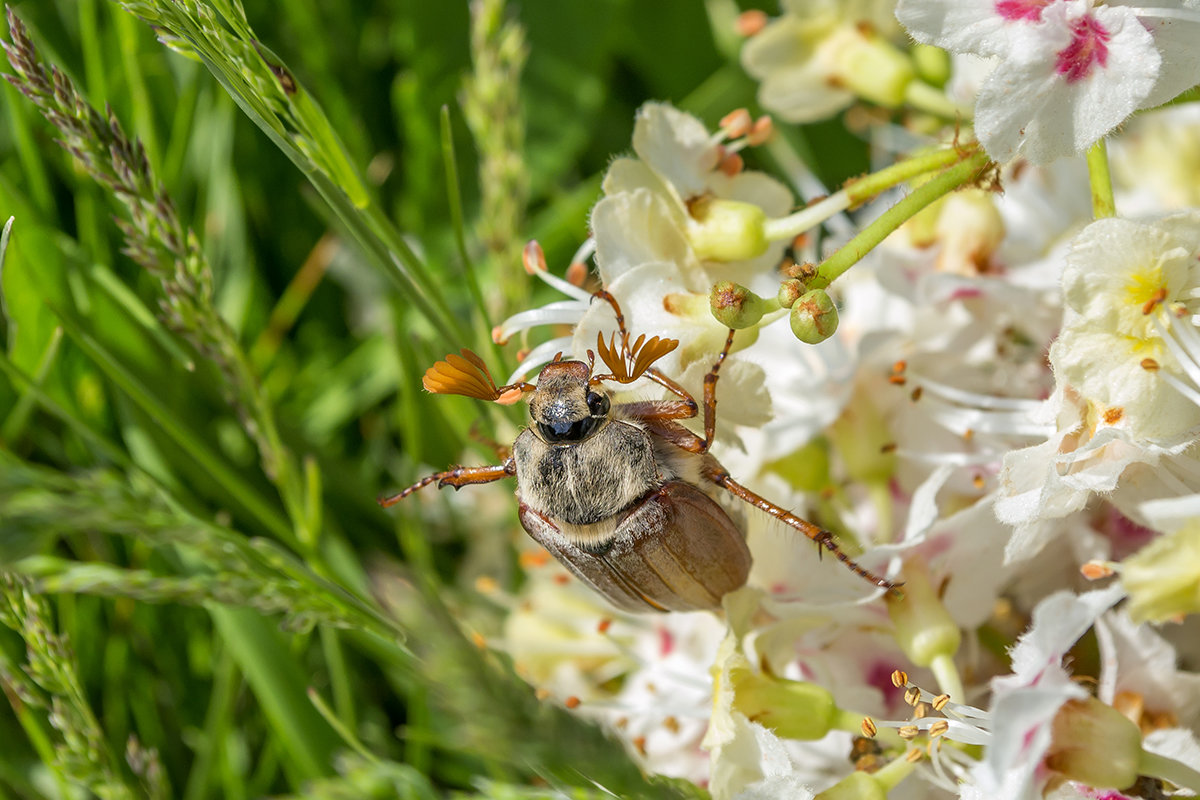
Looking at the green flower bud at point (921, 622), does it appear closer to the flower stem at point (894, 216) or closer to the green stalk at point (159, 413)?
the flower stem at point (894, 216)

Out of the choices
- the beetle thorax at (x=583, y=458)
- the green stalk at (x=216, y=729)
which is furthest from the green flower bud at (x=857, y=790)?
the green stalk at (x=216, y=729)

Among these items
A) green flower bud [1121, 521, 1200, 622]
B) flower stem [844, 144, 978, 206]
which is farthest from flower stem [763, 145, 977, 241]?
green flower bud [1121, 521, 1200, 622]

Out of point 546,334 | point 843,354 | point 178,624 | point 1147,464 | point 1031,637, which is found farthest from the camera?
point 546,334

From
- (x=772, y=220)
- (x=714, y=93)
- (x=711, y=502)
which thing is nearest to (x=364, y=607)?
(x=711, y=502)

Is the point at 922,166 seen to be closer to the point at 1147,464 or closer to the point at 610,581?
the point at 1147,464

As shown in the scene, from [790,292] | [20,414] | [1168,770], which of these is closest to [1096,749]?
[1168,770]

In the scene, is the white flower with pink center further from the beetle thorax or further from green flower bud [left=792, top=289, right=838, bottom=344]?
the beetle thorax
